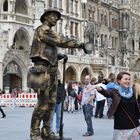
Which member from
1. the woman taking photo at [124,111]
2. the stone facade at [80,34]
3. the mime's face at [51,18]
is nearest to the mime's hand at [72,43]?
the mime's face at [51,18]

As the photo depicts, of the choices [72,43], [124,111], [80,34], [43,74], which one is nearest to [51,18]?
[72,43]

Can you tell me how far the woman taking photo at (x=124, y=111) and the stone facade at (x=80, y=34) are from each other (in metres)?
27.7

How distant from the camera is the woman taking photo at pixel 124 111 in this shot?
20.9ft

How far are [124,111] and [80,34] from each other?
143 ft

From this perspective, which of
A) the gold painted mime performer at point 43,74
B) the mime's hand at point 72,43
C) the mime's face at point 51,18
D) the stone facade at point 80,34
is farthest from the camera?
the stone facade at point 80,34

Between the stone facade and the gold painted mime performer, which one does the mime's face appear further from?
the stone facade

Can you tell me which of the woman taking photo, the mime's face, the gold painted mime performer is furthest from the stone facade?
the woman taking photo

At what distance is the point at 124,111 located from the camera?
6.39 metres

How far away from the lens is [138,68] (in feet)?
217

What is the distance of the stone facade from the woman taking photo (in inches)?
1091

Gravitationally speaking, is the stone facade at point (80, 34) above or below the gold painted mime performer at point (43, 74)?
above

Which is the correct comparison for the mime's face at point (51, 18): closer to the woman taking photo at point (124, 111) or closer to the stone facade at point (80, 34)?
the woman taking photo at point (124, 111)

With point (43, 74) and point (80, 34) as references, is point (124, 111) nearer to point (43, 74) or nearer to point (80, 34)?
point (43, 74)

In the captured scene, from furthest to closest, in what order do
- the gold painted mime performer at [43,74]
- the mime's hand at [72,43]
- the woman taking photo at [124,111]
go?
the gold painted mime performer at [43,74] < the mime's hand at [72,43] < the woman taking photo at [124,111]
